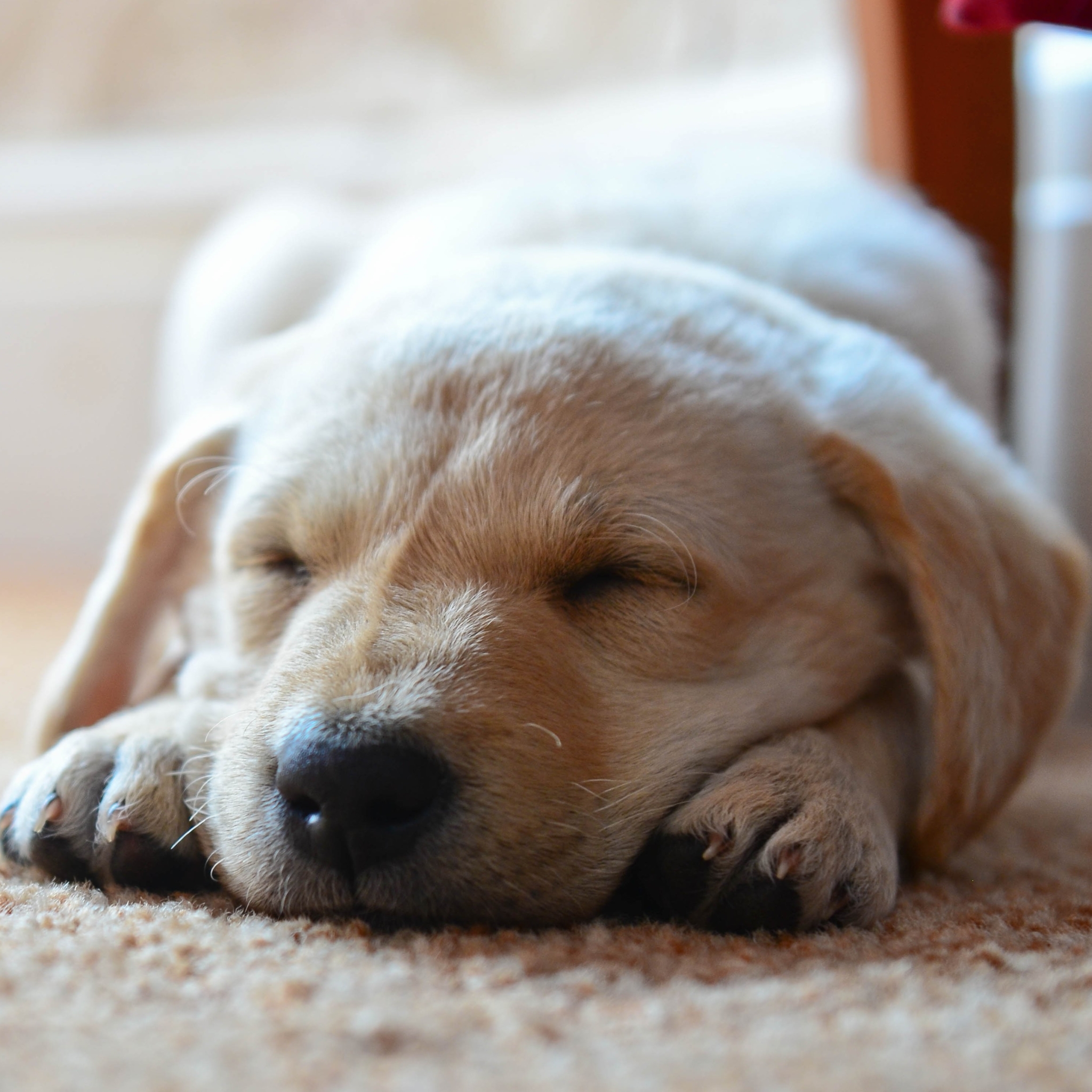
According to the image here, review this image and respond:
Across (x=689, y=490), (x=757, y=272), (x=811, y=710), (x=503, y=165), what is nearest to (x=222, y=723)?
(x=689, y=490)

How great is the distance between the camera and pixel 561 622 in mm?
1718

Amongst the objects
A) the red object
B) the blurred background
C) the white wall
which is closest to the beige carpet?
the red object

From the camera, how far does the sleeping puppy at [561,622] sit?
1496 mm

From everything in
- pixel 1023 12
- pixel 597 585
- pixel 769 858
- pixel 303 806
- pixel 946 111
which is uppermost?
pixel 1023 12

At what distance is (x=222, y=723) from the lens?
1781 mm

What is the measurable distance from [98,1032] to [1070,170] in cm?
297

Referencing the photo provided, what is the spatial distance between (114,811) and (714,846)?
0.77 meters

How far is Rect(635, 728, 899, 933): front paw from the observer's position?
1.49 m

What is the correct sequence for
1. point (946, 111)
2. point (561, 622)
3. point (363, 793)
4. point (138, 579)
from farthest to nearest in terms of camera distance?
point (946, 111), point (138, 579), point (561, 622), point (363, 793)

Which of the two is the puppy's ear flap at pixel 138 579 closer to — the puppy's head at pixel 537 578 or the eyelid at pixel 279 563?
the puppy's head at pixel 537 578

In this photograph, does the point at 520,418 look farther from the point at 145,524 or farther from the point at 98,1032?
the point at 98,1032

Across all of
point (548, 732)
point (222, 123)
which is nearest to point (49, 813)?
point (548, 732)

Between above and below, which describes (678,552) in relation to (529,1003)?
above

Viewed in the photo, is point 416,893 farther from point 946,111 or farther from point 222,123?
point 222,123
